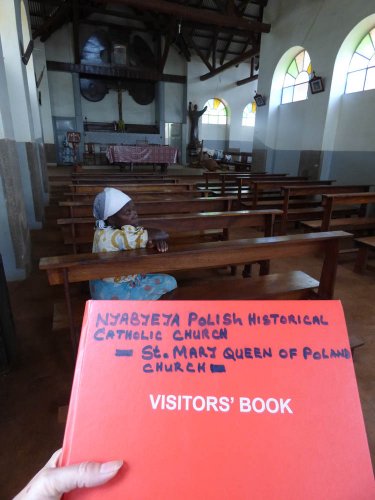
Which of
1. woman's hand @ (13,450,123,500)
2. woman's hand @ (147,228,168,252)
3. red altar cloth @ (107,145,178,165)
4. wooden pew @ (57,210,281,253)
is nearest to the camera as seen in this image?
Answer: woman's hand @ (13,450,123,500)

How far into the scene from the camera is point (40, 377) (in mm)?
1651

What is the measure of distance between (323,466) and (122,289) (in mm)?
1286

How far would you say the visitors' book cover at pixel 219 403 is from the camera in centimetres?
51

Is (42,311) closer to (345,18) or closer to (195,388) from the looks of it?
(195,388)

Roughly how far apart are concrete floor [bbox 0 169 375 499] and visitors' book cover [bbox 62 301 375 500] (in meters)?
0.95

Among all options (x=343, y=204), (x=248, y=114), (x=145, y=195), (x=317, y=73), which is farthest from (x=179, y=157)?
(x=343, y=204)

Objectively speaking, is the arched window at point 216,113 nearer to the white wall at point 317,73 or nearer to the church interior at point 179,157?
the church interior at point 179,157

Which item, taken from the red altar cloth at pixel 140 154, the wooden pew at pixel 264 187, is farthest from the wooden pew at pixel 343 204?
the red altar cloth at pixel 140 154

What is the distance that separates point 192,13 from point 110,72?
16.4 feet

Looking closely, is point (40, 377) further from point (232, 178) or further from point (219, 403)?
point (232, 178)

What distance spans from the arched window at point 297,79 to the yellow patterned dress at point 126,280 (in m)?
7.25

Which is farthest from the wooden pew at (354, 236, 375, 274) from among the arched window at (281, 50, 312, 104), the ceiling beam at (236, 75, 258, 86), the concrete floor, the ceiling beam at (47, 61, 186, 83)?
the ceiling beam at (236, 75, 258, 86)

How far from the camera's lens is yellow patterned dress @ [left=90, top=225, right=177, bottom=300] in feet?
5.03

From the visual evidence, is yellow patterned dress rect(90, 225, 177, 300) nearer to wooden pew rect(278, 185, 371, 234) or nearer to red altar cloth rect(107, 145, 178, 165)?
wooden pew rect(278, 185, 371, 234)
